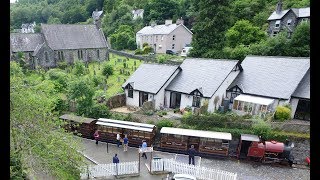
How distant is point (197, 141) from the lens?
71.4 ft

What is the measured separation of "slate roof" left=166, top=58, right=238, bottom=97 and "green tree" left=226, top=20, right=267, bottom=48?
1649 cm

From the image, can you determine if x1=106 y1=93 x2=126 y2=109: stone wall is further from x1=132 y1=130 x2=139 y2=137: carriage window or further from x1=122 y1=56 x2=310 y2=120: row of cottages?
x1=132 y1=130 x2=139 y2=137: carriage window

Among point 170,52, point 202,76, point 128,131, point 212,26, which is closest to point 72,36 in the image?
point 170,52

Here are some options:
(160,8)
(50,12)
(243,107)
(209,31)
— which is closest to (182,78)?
(243,107)

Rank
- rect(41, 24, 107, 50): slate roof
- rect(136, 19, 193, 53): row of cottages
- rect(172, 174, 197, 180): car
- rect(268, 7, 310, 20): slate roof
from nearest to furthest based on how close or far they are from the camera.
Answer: rect(172, 174, 197, 180): car, rect(268, 7, 310, 20): slate roof, rect(41, 24, 107, 50): slate roof, rect(136, 19, 193, 53): row of cottages

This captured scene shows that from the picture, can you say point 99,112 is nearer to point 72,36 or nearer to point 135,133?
point 135,133

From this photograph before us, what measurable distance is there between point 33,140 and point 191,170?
1073cm

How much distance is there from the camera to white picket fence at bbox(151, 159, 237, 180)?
1748 centimetres

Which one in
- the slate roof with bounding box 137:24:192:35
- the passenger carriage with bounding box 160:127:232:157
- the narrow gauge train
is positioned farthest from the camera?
the slate roof with bounding box 137:24:192:35

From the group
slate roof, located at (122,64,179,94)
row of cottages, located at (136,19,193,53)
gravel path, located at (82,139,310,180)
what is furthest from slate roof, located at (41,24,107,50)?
gravel path, located at (82,139,310,180)

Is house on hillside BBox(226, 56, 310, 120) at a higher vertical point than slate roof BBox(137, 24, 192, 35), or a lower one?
lower

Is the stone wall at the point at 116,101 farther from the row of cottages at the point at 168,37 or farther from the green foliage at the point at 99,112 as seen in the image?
the row of cottages at the point at 168,37

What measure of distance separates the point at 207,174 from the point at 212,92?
10347 mm
